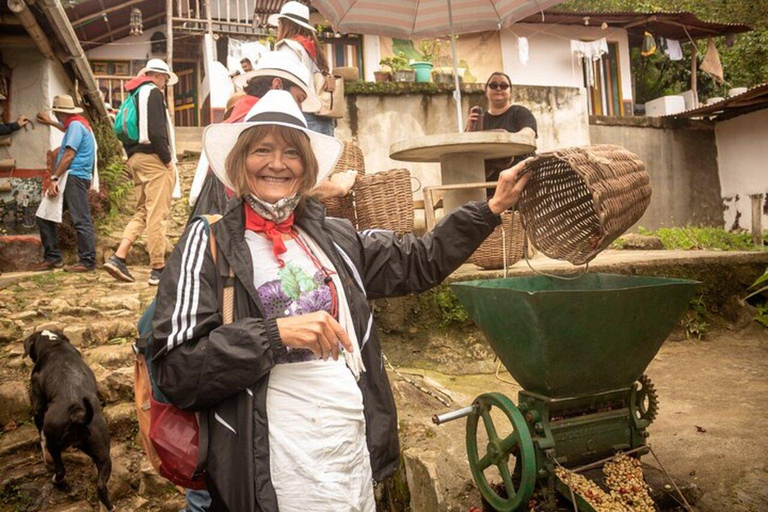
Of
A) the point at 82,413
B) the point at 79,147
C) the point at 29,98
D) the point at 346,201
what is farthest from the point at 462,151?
the point at 29,98

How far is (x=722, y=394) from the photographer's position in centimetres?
400

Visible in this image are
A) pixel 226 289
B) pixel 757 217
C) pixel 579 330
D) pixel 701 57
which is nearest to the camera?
pixel 226 289

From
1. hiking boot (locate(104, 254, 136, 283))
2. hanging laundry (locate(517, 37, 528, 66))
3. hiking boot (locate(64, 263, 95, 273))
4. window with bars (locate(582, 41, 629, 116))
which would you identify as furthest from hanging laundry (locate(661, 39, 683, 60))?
hiking boot (locate(64, 263, 95, 273))

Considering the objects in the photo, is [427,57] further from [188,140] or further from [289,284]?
[289,284]

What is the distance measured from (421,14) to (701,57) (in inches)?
466

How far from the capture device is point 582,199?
97.8 inches

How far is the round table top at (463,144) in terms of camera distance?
4.83 meters

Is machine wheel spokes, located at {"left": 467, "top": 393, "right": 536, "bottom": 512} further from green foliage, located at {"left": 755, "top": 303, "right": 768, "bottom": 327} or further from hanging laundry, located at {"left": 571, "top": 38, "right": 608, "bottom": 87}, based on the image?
hanging laundry, located at {"left": 571, "top": 38, "right": 608, "bottom": 87}

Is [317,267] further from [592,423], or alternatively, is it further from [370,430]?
[592,423]

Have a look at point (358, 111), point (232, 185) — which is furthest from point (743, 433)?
point (358, 111)

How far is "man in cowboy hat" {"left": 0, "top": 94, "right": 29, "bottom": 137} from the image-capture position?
786 cm

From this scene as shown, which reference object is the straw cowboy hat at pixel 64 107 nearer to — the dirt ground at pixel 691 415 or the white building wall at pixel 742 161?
the dirt ground at pixel 691 415

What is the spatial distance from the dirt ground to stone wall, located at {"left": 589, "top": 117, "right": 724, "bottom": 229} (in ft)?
20.5

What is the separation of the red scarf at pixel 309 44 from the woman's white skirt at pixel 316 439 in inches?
120
